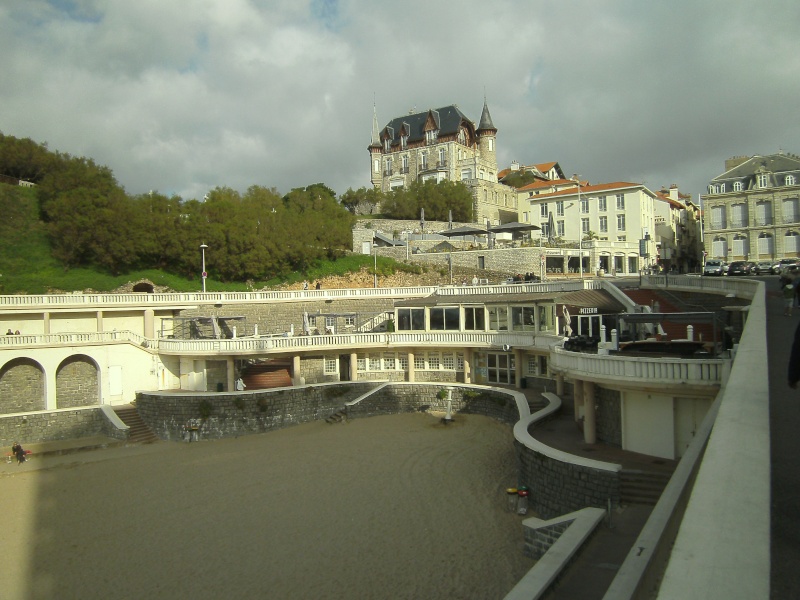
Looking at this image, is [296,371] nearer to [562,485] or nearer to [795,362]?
[562,485]

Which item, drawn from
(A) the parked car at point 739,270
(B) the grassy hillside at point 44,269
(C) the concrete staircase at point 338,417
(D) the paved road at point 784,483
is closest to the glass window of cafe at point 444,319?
(C) the concrete staircase at point 338,417

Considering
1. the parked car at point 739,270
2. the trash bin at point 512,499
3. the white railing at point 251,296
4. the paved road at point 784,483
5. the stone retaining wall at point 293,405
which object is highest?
the parked car at point 739,270

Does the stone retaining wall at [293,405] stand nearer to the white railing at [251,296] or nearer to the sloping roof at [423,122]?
the white railing at [251,296]

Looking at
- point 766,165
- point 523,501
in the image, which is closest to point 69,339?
point 523,501

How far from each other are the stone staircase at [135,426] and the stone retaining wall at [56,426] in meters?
0.58

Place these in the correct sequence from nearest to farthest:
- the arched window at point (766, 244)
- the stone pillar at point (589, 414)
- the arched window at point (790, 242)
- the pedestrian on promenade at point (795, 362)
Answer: the pedestrian on promenade at point (795, 362) < the stone pillar at point (589, 414) < the arched window at point (790, 242) < the arched window at point (766, 244)

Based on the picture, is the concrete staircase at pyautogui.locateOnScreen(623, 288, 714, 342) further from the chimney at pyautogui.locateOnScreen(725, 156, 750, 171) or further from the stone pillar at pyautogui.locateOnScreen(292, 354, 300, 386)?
the chimney at pyautogui.locateOnScreen(725, 156, 750, 171)

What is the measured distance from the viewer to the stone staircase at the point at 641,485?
41.3ft

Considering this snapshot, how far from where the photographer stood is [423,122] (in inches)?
3364

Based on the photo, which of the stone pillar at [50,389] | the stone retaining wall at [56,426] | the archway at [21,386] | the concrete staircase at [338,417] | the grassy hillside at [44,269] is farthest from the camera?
the grassy hillside at [44,269]

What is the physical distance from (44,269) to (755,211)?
201ft

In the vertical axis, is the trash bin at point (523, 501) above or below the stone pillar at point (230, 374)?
below

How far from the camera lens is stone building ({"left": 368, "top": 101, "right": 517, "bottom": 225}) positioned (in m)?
79.1

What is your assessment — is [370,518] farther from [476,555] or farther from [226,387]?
[226,387]
